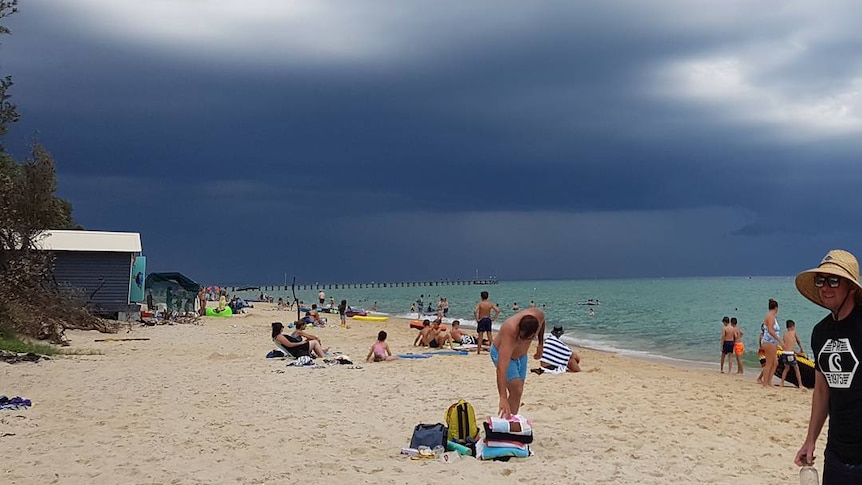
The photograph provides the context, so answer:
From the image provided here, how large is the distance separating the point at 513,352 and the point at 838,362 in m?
3.44

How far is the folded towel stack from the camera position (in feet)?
→ 18.6

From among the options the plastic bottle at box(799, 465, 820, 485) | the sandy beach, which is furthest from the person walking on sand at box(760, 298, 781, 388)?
the plastic bottle at box(799, 465, 820, 485)

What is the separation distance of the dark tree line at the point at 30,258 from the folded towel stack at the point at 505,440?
11.4 m

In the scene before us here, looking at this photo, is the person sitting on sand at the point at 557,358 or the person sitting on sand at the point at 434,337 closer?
the person sitting on sand at the point at 557,358

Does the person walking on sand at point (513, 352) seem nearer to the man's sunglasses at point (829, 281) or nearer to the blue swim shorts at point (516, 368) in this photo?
the blue swim shorts at point (516, 368)

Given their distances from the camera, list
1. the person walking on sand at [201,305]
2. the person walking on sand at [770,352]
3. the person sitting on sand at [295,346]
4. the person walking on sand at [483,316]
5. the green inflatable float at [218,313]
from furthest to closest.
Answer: the green inflatable float at [218,313] → the person walking on sand at [201,305] → the person walking on sand at [483,316] → the person sitting on sand at [295,346] → the person walking on sand at [770,352]

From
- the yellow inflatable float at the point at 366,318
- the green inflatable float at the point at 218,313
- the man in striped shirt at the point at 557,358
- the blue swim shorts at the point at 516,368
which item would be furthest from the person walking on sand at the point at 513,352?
the green inflatable float at the point at 218,313

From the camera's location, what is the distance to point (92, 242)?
21.1 metres

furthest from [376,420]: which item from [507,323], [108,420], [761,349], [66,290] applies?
[66,290]

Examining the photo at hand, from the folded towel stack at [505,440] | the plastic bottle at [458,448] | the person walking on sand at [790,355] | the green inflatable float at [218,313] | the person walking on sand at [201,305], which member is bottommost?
Answer: the green inflatable float at [218,313]

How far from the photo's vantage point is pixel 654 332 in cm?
2941

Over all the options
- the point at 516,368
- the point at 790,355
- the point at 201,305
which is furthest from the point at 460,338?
the point at 201,305

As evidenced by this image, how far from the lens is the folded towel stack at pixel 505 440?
5.67 meters

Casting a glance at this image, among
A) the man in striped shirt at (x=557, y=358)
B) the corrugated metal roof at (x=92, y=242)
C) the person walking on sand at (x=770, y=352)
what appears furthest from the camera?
the corrugated metal roof at (x=92, y=242)
